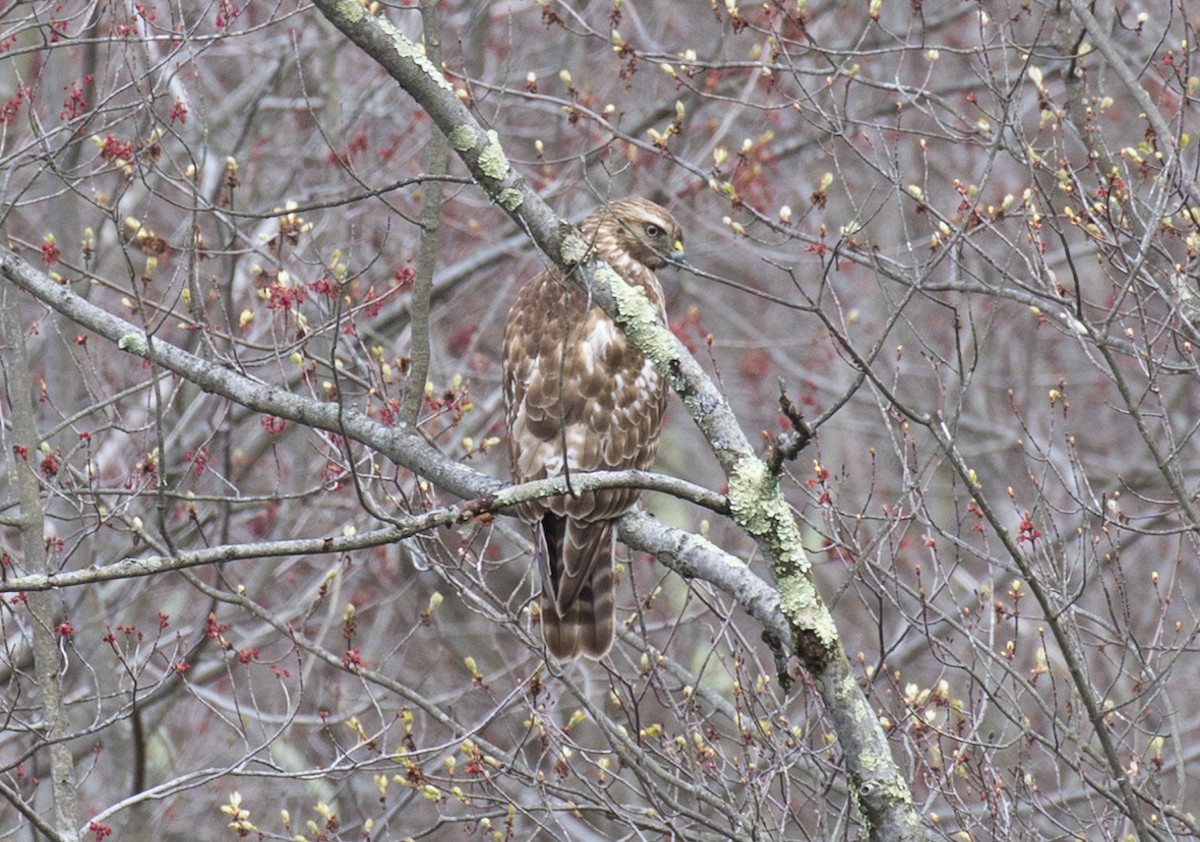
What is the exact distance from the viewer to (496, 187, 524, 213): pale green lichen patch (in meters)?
4.42

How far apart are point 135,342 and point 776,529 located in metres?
2.04

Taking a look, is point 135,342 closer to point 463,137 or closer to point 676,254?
point 463,137

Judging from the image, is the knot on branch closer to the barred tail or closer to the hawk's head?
the barred tail

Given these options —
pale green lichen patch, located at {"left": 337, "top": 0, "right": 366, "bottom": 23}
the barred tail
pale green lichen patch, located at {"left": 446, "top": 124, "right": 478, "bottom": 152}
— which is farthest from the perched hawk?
pale green lichen patch, located at {"left": 337, "top": 0, "right": 366, "bottom": 23}

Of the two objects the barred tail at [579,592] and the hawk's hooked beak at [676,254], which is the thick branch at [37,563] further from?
the hawk's hooked beak at [676,254]

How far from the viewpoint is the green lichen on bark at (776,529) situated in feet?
12.9

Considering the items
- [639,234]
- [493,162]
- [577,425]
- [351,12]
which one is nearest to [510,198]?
[493,162]

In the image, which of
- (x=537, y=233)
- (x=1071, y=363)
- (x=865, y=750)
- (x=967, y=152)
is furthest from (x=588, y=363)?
(x=1071, y=363)

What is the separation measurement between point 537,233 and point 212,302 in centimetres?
413

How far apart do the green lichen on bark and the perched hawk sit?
140 centimetres

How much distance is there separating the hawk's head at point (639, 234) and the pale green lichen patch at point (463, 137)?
1.88m

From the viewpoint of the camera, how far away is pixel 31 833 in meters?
6.48

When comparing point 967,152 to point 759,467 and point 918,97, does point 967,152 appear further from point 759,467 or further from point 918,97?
point 759,467

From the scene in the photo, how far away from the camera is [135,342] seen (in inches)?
191
